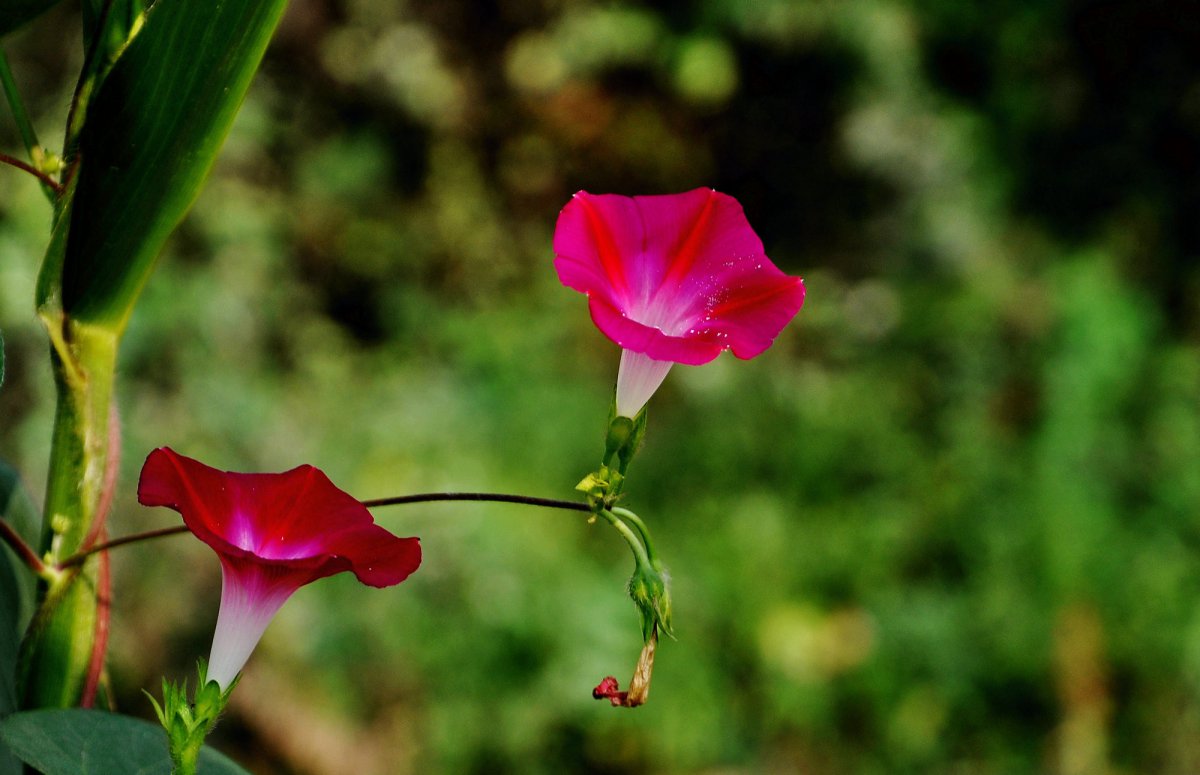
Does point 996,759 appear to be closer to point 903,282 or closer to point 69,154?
point 903,282

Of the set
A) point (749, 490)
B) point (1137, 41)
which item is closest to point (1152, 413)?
point (749, 490)

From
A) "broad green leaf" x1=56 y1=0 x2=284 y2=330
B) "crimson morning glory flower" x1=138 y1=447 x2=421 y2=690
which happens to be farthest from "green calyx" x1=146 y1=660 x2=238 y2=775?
"broad green leaf" x1=56 y1=0 x2=284 y2=330

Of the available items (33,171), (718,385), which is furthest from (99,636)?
(718,385)

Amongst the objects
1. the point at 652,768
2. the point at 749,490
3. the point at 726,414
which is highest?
the point at 726,414

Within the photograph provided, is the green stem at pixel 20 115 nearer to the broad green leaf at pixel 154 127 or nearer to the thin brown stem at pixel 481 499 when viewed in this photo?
the broad green leaf at pixel 154 127

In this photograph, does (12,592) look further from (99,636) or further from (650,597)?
(650,597)

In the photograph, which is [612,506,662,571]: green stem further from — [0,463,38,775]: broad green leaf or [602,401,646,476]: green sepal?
[0,463,38,775]: broad green leaf
